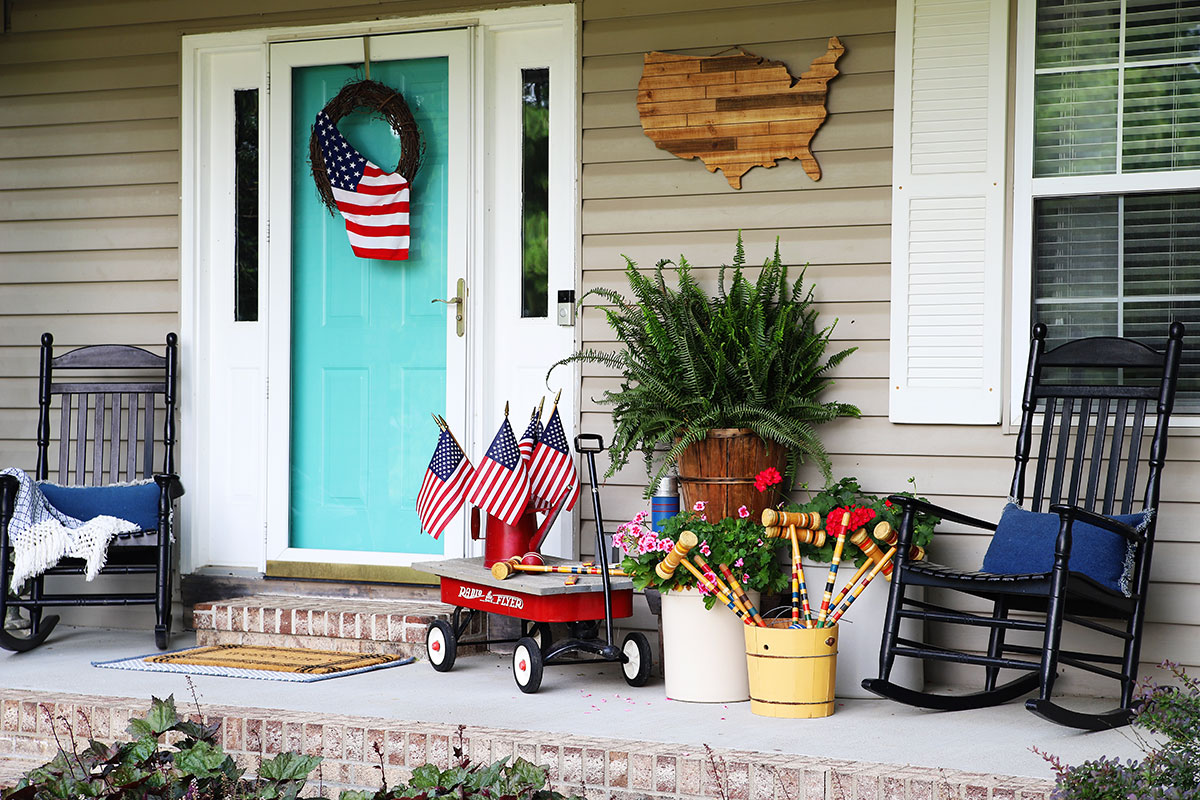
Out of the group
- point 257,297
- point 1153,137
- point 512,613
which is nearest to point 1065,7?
point 1153,137

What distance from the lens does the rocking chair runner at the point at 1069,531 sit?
3.22 metres

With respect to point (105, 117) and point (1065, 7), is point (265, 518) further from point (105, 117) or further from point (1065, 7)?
point (1065, 7)

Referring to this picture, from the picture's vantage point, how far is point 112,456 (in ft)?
15.5

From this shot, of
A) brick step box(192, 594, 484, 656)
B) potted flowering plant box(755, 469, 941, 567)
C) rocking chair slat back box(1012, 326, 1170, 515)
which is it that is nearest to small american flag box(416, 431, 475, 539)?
brick step box(192, 594, 484, 656)

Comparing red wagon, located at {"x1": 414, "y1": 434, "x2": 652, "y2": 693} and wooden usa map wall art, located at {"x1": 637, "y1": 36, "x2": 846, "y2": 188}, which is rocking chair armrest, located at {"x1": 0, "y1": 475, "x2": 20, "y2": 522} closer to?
red wagon, located at {"x1": 414, "y1": 434, "x2": 652, "y2": 693}

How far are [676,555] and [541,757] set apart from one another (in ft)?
2.51

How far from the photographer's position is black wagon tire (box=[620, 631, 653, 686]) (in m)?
3.74

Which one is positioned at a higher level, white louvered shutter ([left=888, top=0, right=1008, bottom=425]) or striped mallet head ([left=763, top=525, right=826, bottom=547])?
white louvered shutter ([left=888, top=0, right=1008, bottom=425])

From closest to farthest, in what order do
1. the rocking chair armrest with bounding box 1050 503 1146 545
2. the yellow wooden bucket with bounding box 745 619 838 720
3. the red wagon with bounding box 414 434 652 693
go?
the rocking chair armrest with bounding box 1050 503 1146 545, the yellow wooden bucket with bounding box 745 619 838 720, the red wagon with bounding box 414 434 652 693

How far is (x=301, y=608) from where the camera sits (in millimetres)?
4328

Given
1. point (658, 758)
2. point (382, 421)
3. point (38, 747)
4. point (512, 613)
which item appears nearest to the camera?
point (658, 758)

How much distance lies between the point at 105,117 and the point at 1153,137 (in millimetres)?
3750

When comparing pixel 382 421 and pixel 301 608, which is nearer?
Answer: pixel 301 608

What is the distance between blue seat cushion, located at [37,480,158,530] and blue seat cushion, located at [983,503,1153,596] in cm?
277
